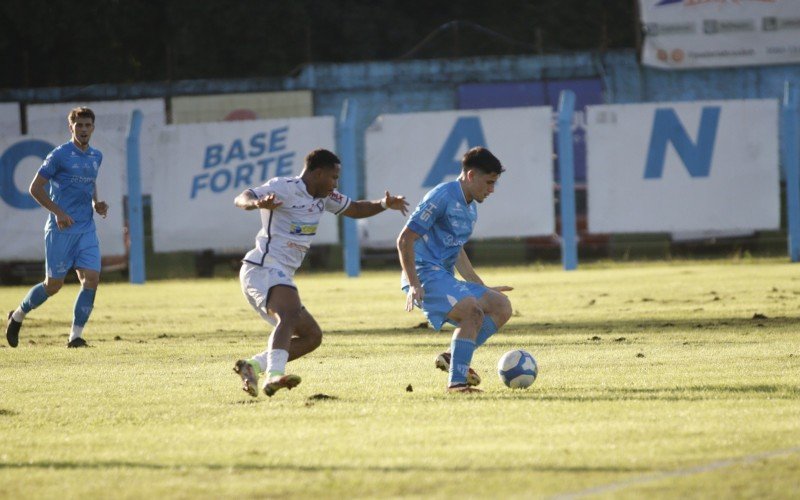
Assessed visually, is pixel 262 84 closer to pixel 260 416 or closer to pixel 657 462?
pixel 260 416

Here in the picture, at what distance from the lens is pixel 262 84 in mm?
36406

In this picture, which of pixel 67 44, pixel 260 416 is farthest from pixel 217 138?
pixel 260 416

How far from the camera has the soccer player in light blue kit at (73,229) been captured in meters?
14.3

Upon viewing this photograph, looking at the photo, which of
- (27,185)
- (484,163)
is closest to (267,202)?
(484,163)

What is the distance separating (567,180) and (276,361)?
54.6 ft

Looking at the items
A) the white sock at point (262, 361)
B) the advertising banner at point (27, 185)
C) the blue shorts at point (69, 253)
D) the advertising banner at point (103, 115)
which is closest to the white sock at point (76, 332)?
the blue shorts at point (69, 253)

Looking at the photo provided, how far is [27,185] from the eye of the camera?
2662 cm

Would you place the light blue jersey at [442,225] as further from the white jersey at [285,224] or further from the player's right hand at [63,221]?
the player's right hand at [63,221]

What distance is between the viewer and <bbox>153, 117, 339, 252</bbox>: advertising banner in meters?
26.1

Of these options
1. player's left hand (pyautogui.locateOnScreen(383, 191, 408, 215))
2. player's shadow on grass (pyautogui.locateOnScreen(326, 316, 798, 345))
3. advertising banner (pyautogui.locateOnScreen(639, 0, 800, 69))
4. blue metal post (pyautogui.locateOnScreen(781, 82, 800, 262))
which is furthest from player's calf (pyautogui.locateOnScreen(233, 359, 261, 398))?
advertising banner (pyautogui.locateOnScreen(639, 0, 800, 69))

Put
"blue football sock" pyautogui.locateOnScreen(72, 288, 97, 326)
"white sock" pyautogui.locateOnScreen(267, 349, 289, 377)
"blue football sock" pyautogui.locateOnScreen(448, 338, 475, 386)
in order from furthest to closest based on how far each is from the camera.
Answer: "blue football sock" pyautogui.locateOnScreen(72, 288, 97, 326) < "blue football sock" pyautogui.locateOnScreen(448, 338, 475, 386) < "white sock" pyautogui.locateOnScreen(267, 349, 289, 377)

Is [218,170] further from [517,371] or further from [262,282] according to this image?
[517,371]

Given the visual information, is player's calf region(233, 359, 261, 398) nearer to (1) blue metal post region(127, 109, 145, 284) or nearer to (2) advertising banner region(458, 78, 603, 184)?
(1) blue metal post region(127, 109, 145, 284)

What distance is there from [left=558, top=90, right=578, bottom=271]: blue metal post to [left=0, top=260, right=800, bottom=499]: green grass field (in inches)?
335
